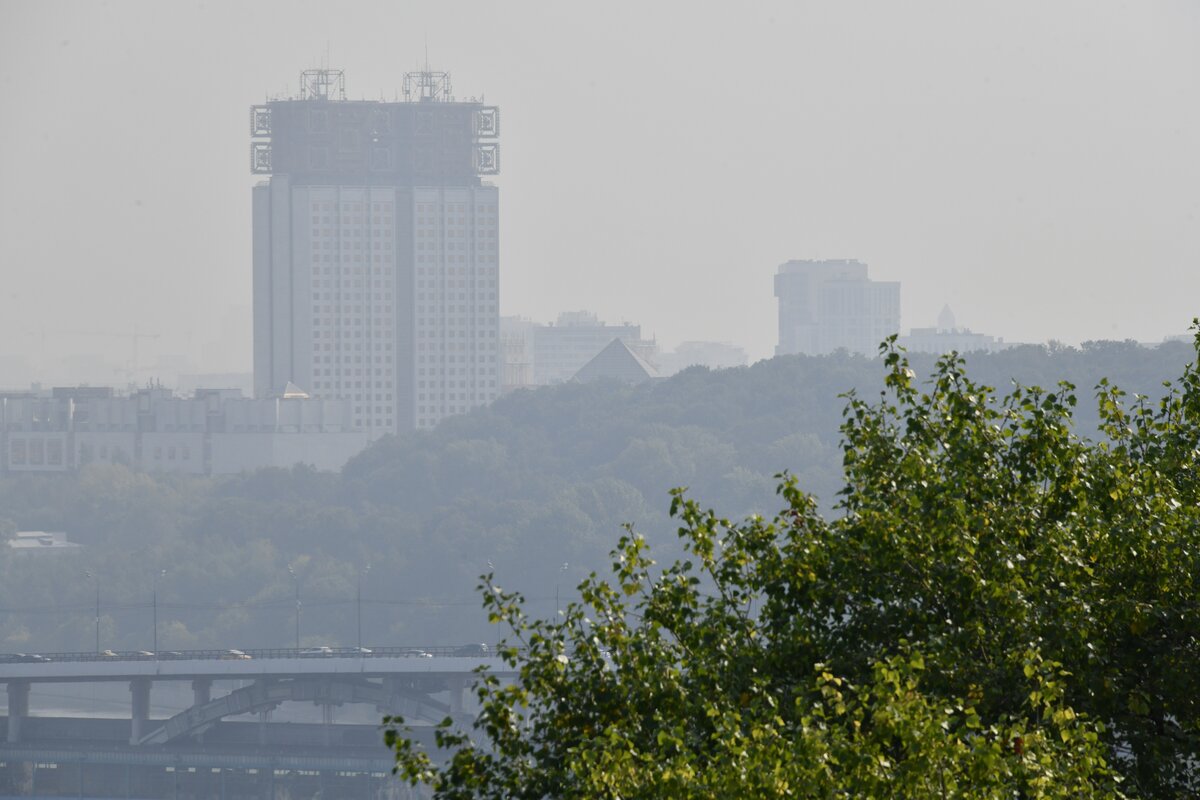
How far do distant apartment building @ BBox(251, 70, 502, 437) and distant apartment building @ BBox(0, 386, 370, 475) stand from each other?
388 inches

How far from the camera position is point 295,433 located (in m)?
153

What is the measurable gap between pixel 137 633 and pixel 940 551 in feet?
317

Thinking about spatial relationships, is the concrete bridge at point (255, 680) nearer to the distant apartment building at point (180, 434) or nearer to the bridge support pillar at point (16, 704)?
the bridge support pillar at point (16, 704)

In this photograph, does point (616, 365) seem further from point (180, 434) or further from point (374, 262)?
point (180, 434)

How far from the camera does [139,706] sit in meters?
72.3

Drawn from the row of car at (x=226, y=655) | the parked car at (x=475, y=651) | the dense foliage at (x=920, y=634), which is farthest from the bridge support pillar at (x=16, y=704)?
the dense foliage at (x=920, y=634)

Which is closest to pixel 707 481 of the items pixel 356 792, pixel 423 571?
pixel 423 571

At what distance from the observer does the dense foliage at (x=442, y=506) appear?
10338 centimetres

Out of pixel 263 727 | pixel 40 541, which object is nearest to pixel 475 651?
pixel 263 727

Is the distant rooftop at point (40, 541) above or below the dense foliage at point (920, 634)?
below

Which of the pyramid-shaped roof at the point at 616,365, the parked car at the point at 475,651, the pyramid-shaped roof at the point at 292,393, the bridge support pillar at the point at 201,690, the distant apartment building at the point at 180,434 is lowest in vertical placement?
the bridge support pillar at the point at 201,690

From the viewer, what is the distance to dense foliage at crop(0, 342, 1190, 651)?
103375mm

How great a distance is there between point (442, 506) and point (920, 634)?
106 metres

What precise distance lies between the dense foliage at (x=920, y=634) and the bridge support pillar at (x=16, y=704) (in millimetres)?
64725
